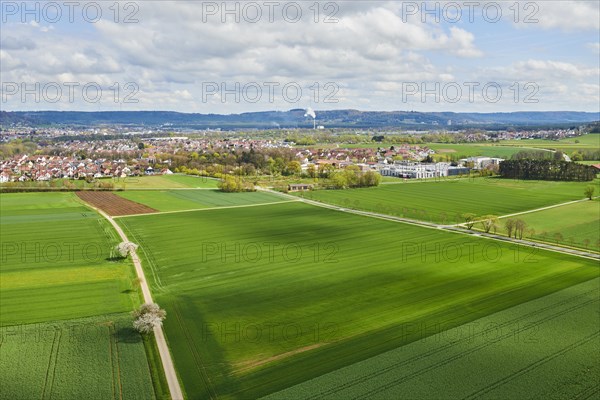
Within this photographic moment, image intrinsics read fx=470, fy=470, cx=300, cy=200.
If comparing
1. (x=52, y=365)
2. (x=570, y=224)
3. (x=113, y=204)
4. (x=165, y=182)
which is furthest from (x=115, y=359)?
(x=165, y=182)

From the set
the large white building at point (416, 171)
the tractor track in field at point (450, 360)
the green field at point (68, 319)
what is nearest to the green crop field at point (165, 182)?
the green field at point (68, 319)

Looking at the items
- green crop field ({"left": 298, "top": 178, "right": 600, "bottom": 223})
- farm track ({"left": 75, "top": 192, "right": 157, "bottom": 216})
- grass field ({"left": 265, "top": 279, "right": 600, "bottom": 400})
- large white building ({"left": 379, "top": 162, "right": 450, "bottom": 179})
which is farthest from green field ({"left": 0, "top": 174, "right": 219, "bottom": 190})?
grass field ({"left": 265, "top": 279, "right": 600, "bottom": 400})

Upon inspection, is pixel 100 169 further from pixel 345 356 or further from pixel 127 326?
pixel 345 356

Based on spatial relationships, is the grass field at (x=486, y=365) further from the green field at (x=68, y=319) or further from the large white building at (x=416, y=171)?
the large white building at (x=416, y=171)

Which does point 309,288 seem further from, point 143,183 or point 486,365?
point 143,183

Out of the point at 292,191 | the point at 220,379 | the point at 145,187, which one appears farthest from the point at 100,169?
the point at 220,379

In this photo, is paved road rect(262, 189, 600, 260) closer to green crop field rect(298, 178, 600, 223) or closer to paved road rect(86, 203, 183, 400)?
green crop field rect(298, 178, 600, 223)

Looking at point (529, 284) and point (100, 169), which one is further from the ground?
point (100, 169)

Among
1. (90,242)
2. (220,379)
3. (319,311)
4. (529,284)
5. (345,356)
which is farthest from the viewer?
(90,242)
